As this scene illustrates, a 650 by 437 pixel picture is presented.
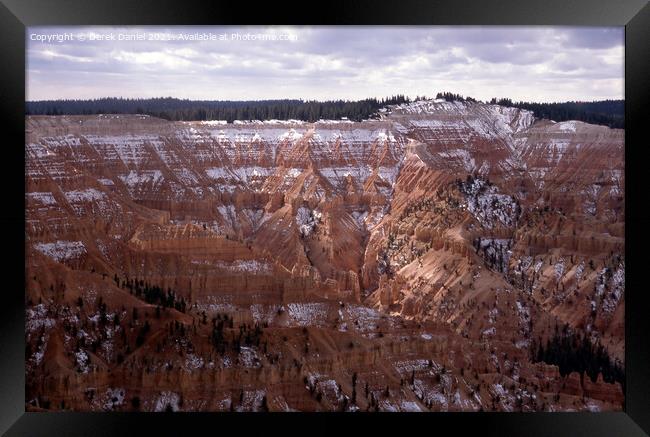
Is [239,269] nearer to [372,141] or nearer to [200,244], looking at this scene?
[200,244]

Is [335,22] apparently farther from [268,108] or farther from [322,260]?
[322,260]

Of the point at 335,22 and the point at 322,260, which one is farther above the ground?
the point at 335,22

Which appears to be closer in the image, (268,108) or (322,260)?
(268,108)

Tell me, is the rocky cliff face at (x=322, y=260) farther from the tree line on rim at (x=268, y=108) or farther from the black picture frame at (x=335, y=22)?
the black picture frame at (x=335, y=22)

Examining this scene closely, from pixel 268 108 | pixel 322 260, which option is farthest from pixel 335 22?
pixel 322 260

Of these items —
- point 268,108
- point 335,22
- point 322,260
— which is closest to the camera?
point 335,22
